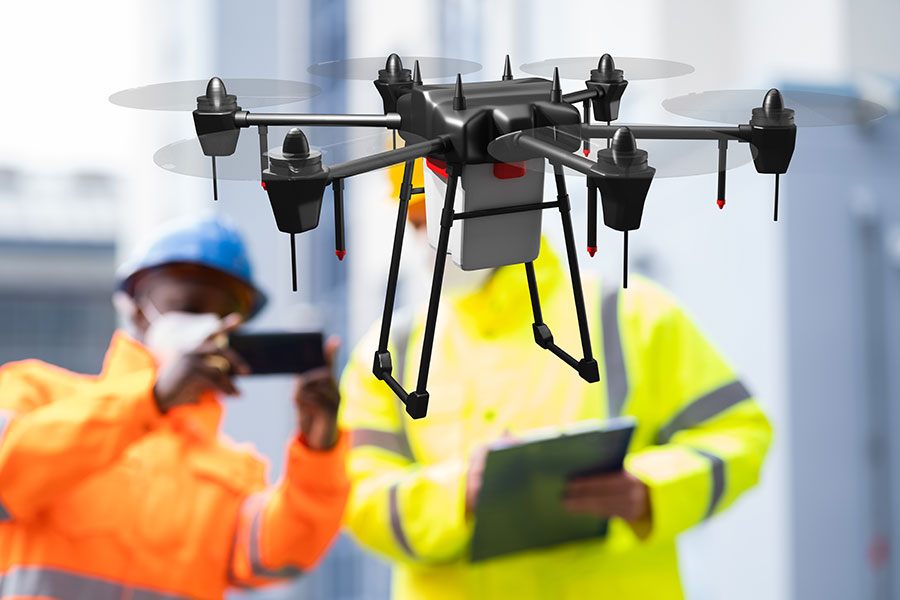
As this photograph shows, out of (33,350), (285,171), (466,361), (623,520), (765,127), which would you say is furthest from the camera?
(33,350)

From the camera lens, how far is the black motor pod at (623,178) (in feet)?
1.99

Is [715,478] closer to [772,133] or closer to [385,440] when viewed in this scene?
[385,440]

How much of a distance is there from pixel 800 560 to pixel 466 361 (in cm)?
141

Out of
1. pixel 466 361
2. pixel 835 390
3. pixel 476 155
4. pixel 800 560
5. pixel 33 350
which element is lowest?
pixel 33 350

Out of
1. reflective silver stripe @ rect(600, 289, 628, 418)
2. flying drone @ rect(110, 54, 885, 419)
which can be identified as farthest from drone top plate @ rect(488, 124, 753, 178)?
reflective silver stripe @ rect(600, 289, 628, 418)

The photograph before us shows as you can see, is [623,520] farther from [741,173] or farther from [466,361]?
[741,173]

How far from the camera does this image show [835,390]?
2.72 m

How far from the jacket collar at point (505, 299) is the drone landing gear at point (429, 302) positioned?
0.86 meters

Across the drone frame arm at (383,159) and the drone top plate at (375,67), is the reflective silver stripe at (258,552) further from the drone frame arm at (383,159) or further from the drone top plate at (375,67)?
the drone frame arm at (383,159)

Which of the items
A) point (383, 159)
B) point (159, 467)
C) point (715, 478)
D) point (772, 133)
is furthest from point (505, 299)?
point (383, 159)

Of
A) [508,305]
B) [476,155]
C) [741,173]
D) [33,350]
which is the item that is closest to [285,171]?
[476,155]

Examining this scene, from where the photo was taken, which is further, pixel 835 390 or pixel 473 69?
pixel 835 390

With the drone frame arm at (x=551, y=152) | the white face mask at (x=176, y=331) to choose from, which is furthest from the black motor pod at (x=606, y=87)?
the white face mask at (x=176, y=331)

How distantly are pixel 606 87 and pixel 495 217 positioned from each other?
238 millimetres
